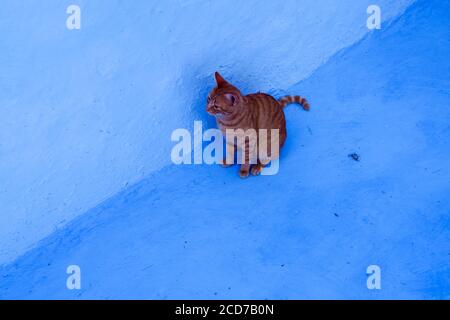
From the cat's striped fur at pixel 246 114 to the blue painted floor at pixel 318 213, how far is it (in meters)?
0.10

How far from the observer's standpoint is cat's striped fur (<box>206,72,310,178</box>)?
1.30 m

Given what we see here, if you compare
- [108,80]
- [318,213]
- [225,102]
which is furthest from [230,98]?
[318,213]

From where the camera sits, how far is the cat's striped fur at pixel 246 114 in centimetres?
130

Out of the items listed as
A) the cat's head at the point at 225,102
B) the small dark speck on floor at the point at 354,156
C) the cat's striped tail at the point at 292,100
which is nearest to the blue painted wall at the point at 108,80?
the cat's striped tail at the point at 292,100

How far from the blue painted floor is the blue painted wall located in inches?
3.6

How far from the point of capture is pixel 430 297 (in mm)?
1502

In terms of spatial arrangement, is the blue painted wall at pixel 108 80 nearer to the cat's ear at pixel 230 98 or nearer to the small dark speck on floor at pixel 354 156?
the cat's ear at pixel 230 98

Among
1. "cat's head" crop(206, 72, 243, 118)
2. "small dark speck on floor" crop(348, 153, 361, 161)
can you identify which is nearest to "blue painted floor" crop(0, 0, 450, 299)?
"small dark speck on floor" crop(348, 153, 361, 161)

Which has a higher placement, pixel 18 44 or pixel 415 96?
pixel 18 44

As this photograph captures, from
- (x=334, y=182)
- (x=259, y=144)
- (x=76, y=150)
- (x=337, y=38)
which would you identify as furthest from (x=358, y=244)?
(x=76, y=150)

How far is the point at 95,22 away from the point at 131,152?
1.45 feet

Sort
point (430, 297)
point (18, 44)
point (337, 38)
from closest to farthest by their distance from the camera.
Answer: point (18, 44), point (430, 297), point (337, 38)
